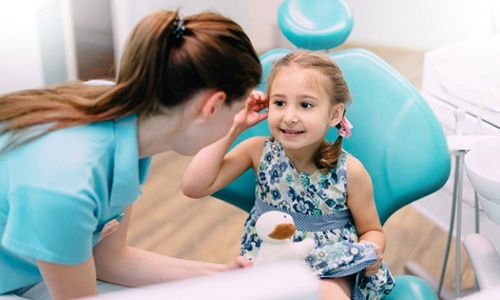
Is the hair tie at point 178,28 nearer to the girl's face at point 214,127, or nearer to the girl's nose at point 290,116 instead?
the girl's face at point 214,127

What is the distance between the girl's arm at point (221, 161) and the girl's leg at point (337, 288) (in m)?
0.30

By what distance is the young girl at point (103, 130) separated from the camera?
2.94 ft

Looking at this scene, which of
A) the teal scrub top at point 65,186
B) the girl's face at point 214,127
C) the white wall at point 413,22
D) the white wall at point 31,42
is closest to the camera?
the teal scrub top at point 65,186

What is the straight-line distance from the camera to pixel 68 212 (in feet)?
2.91

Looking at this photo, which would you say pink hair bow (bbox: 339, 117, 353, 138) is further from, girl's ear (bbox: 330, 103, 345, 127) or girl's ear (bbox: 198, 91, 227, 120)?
girl's ear (bbox: 198, 91, 227, 120)

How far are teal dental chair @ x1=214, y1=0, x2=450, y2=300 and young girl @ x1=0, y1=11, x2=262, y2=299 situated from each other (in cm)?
43

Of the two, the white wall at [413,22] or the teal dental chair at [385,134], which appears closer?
the teal dental chair at [385,134]

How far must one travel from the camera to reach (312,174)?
→ 1339 millimetres

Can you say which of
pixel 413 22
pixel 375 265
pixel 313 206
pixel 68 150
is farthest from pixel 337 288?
pixel 413 22

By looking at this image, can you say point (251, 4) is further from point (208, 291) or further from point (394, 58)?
point (208, 291)

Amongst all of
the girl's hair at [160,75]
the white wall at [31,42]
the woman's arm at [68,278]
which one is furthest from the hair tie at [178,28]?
the white wall at [31,42]

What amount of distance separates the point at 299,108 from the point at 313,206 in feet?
0.66

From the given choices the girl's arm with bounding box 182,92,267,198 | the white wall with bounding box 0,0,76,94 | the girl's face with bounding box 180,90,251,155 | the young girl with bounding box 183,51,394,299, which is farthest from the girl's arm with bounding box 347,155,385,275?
the white wall with bounding box 0,0,76,94

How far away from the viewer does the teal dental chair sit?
1.32 meters
